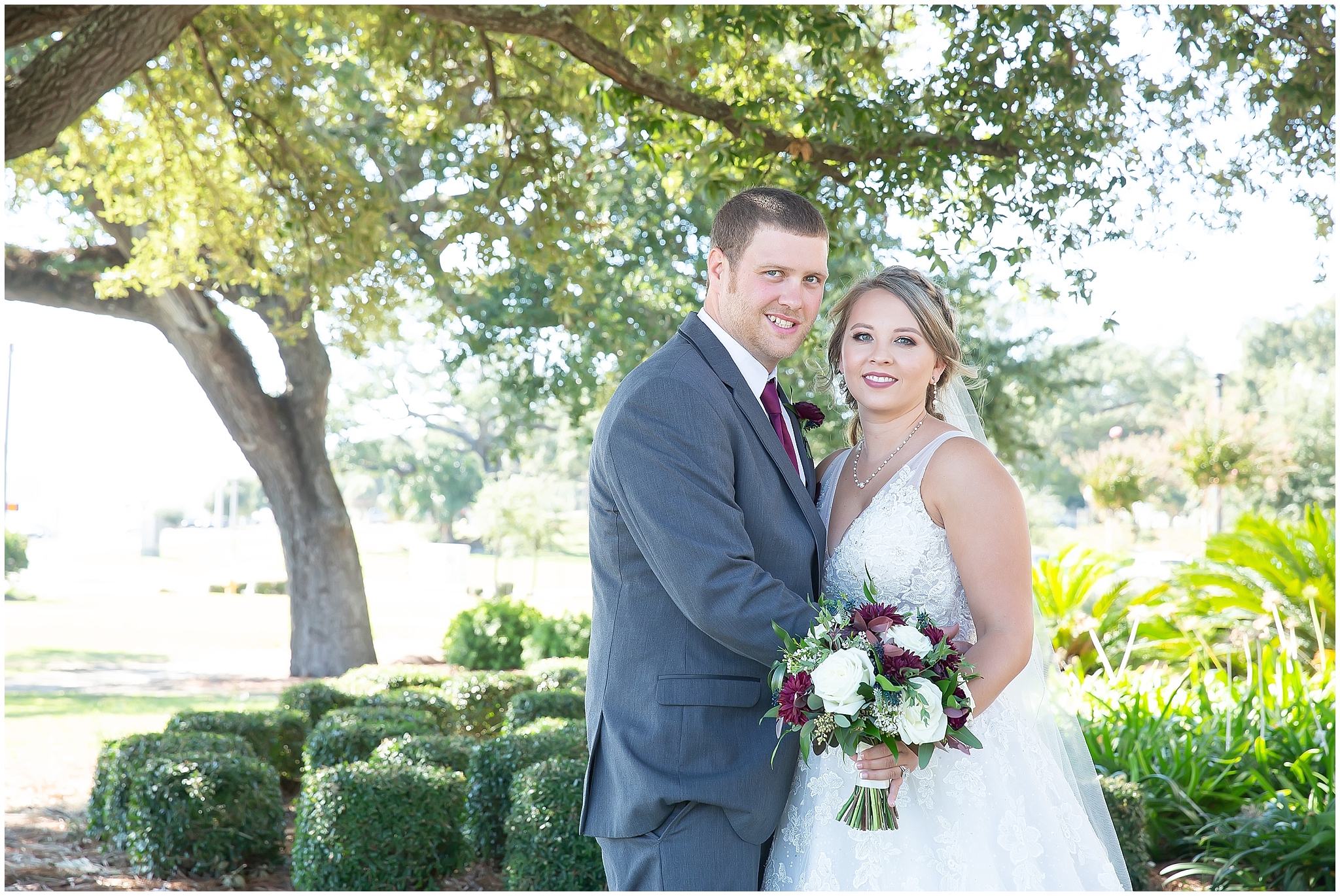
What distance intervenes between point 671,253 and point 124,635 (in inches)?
608

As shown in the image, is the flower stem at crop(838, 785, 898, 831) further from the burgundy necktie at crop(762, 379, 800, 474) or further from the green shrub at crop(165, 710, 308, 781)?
the green shrub at crop(165, 710, 308, 781)

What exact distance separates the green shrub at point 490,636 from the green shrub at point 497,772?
7.41 metres

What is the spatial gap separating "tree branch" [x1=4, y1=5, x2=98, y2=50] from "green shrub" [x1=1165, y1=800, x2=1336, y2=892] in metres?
7.24

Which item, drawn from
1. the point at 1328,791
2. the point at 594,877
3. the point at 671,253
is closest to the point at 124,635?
the point at 671,253

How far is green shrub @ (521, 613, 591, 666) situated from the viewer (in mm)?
12695

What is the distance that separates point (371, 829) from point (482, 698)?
2.97 metres

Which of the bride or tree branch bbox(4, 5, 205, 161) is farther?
tree branch bbox(4, 5, 205, 161)

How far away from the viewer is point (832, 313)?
11.3 feet

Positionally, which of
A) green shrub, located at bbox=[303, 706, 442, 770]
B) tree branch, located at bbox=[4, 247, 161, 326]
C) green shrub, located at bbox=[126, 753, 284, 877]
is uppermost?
tree branch, located at bbox=[4, 247, 161, 326]

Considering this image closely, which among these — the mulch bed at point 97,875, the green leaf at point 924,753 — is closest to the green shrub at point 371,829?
the mulch bed at point 97,875

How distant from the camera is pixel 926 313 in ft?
10.5

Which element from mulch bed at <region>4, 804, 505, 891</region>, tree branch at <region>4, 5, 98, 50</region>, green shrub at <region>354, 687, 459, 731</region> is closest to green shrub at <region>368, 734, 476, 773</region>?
mulch bed at <region>4, 804, 505, 891</region>

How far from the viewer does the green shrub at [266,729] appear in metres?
6.95

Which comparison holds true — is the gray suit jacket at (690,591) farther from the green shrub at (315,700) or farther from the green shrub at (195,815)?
the green shrub at (315,700)
